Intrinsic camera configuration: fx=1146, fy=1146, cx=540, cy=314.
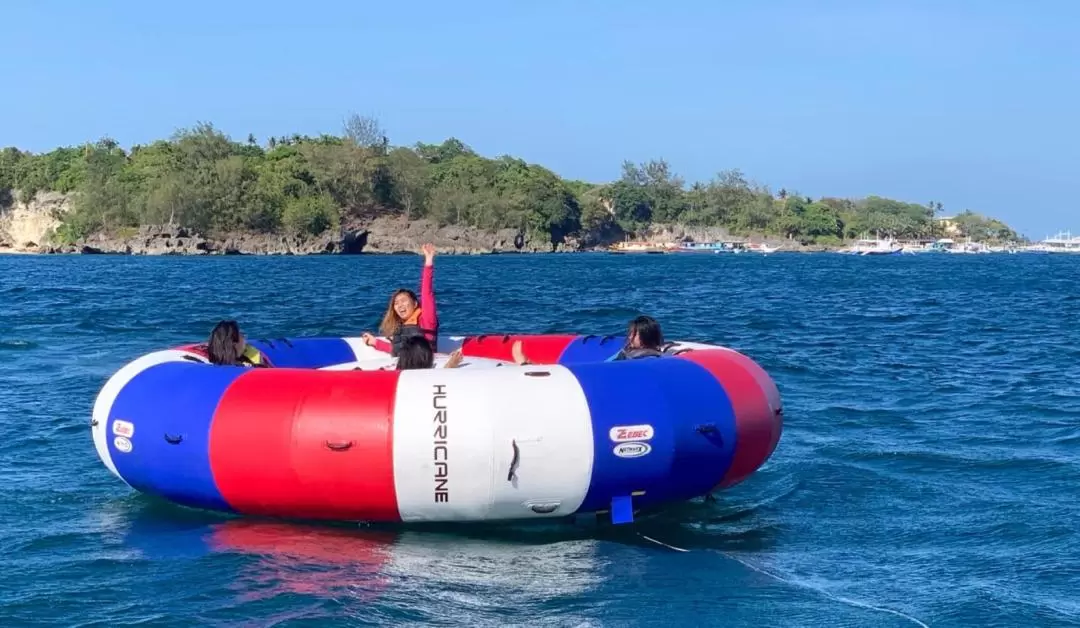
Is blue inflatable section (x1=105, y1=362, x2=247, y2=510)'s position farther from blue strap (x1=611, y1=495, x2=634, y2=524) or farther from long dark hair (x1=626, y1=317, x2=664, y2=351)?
long dark hair (x1=626, y1=317, x2=664, y2=351)

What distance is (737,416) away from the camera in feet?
26.0

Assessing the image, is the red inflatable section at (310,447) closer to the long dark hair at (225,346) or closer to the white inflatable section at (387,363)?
the long dark hair at (225,346)

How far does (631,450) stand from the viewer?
288 inches

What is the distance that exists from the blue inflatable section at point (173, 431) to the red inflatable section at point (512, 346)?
300 cm

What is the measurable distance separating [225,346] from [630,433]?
3.21 m

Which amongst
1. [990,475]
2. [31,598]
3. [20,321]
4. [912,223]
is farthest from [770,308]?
[912,223]

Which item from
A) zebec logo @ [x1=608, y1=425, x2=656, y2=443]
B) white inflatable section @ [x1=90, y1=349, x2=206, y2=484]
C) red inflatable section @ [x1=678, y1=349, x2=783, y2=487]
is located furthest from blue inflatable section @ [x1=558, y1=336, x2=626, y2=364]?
white inflatable section @ [x1=90, y1=349, x2=206, y2=484]

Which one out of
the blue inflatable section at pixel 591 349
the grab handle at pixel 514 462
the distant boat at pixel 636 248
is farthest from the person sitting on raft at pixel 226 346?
the distant boat at pixel 636 248

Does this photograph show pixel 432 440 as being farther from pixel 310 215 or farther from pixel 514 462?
pixel 310 215

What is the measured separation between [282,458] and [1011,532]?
15.9 feet

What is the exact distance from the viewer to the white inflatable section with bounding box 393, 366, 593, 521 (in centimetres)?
710

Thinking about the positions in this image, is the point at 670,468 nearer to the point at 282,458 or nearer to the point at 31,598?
the point at 282,458

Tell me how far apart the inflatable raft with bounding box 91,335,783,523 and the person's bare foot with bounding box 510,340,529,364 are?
7.86 ft

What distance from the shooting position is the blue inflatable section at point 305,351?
32.0 feet
